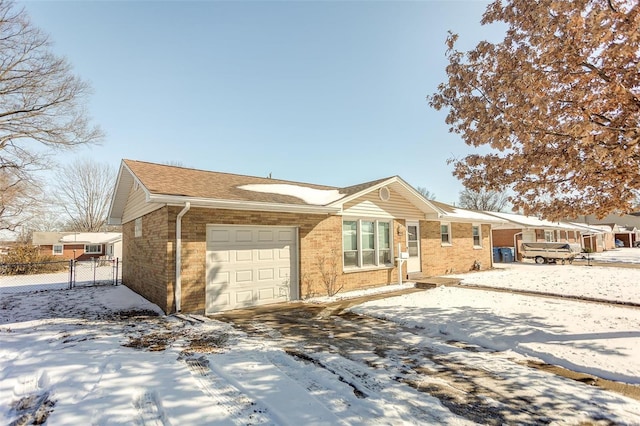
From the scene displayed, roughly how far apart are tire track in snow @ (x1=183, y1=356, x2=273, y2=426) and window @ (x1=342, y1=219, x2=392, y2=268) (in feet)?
25.7

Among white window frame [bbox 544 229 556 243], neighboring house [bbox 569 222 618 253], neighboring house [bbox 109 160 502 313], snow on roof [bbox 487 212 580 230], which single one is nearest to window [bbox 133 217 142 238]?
neighboring house [bbox 109 160 502 313]

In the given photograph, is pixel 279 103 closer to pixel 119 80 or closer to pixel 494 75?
pixel 119 80

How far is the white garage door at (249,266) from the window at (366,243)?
239 centimetres

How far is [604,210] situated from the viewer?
5875 mm

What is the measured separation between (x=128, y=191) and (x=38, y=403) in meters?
10.2

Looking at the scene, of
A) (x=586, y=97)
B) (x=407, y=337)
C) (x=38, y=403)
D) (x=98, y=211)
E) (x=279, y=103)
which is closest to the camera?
(x=38, y=403)

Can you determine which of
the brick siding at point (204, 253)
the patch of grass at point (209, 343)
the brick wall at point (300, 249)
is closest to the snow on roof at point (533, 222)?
the brick siding at point (204, 253)

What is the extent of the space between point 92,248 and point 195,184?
136 ft

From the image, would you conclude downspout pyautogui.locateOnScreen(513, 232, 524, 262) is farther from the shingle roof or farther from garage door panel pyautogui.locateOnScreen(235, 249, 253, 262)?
garage door panel pyautogui.locateOnScreen(235, 249, 253, 262)

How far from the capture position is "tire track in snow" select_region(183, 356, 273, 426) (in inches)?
123

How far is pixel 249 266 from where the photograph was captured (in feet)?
30.1

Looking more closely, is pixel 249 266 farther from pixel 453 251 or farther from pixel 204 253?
pixel 453 251

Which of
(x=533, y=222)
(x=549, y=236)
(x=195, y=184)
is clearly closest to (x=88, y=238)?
(x=195, y=184)

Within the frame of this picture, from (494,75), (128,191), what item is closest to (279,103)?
(128,191)
